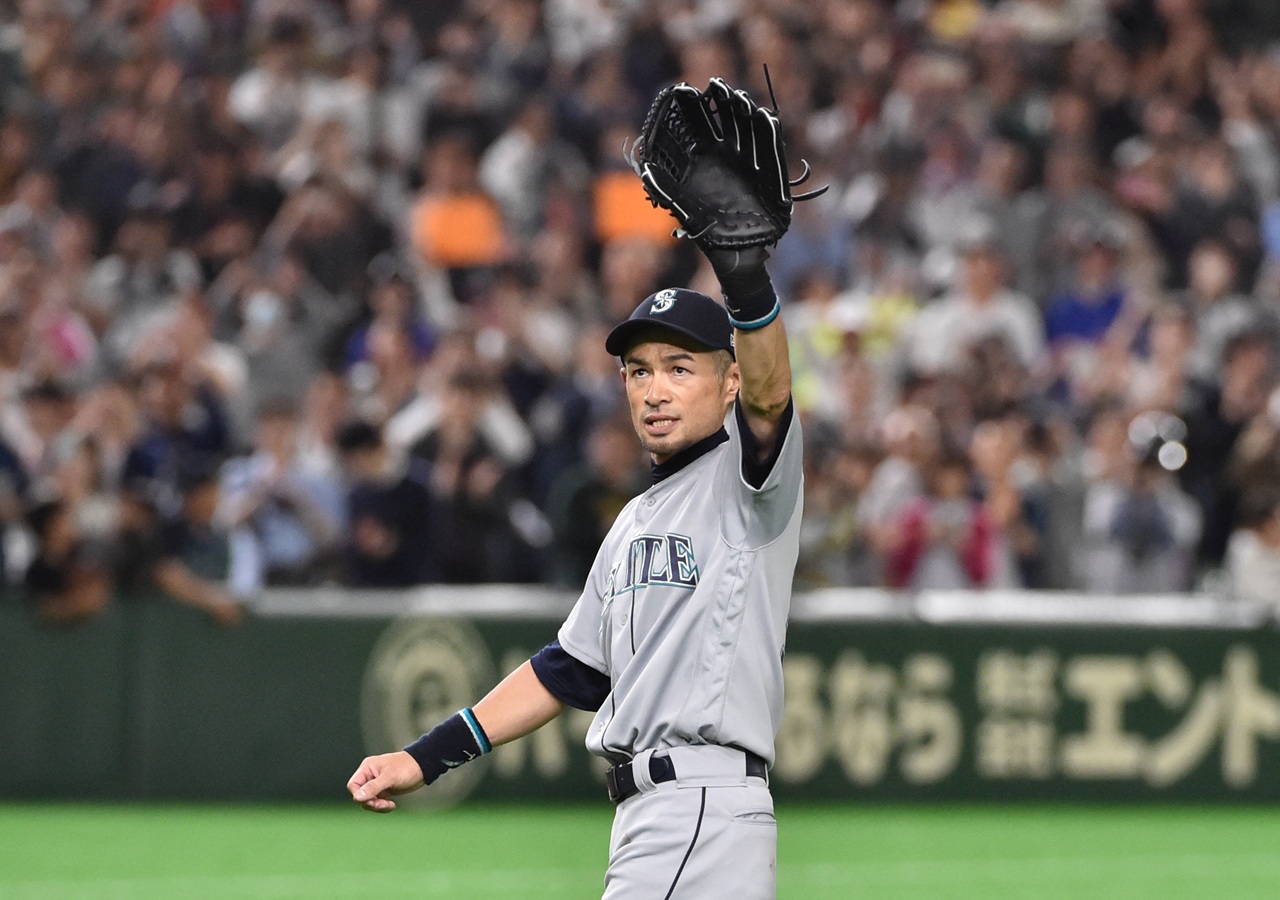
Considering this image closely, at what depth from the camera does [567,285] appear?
45.3 ft

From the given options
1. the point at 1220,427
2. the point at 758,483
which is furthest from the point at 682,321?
the point at 1220,427

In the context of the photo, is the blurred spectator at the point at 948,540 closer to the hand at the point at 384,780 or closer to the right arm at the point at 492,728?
the right arm at the point at 492,728

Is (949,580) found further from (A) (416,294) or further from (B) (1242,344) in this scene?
(A) (416,294)

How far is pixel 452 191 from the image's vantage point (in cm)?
1425

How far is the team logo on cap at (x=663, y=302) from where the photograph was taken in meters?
4.27

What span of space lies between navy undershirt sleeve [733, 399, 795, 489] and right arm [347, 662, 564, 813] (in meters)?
0.81

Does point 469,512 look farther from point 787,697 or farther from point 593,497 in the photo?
point 787,697

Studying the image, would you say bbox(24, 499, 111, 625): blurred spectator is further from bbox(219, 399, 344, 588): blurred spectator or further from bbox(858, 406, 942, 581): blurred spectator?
bbox(858, 406, 942, 581): blurred spectator

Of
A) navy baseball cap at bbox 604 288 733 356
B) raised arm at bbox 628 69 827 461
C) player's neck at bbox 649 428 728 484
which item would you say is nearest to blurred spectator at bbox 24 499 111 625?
player's neck at bbox 649 428 728 484

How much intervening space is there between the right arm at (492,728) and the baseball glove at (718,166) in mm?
1155

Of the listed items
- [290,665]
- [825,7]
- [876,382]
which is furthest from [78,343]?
[825,7]

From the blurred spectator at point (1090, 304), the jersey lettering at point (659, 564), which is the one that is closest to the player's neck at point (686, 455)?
the jersey lettering at point (659, 564)

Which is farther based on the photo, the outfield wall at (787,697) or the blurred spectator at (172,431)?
the blurred spectator at (172,431)

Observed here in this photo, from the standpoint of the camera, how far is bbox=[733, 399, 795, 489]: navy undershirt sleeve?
4059mm
